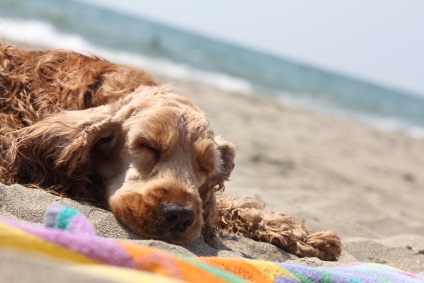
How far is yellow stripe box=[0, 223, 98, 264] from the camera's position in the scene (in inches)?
79.0

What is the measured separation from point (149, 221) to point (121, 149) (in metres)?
0.68

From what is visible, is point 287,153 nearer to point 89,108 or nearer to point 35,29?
point 89,108

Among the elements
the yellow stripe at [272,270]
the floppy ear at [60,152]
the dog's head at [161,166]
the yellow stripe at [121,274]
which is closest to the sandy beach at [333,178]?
the dog's head at [161,166]

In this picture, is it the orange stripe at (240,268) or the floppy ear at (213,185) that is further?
the floppy ear at (213,185)

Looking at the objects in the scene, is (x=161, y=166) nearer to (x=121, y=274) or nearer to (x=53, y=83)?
(x=53, y=83)

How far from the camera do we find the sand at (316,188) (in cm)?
342

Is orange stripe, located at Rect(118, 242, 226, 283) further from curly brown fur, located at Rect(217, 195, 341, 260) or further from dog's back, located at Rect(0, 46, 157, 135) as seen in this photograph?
curly brown fur, located at Rect(217, 195, 341, 260)

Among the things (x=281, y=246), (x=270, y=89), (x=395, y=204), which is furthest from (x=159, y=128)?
(x=270, y=89)

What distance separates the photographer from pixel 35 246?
202 cm

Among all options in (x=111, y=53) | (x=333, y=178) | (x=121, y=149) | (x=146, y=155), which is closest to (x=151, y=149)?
(x=146, y=155)

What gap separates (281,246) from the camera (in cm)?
423

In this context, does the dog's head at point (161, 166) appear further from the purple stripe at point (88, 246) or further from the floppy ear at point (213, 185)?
the purple stripe at point (88, 246)

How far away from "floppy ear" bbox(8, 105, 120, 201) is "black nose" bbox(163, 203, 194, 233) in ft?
2.35

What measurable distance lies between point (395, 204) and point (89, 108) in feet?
15.9
